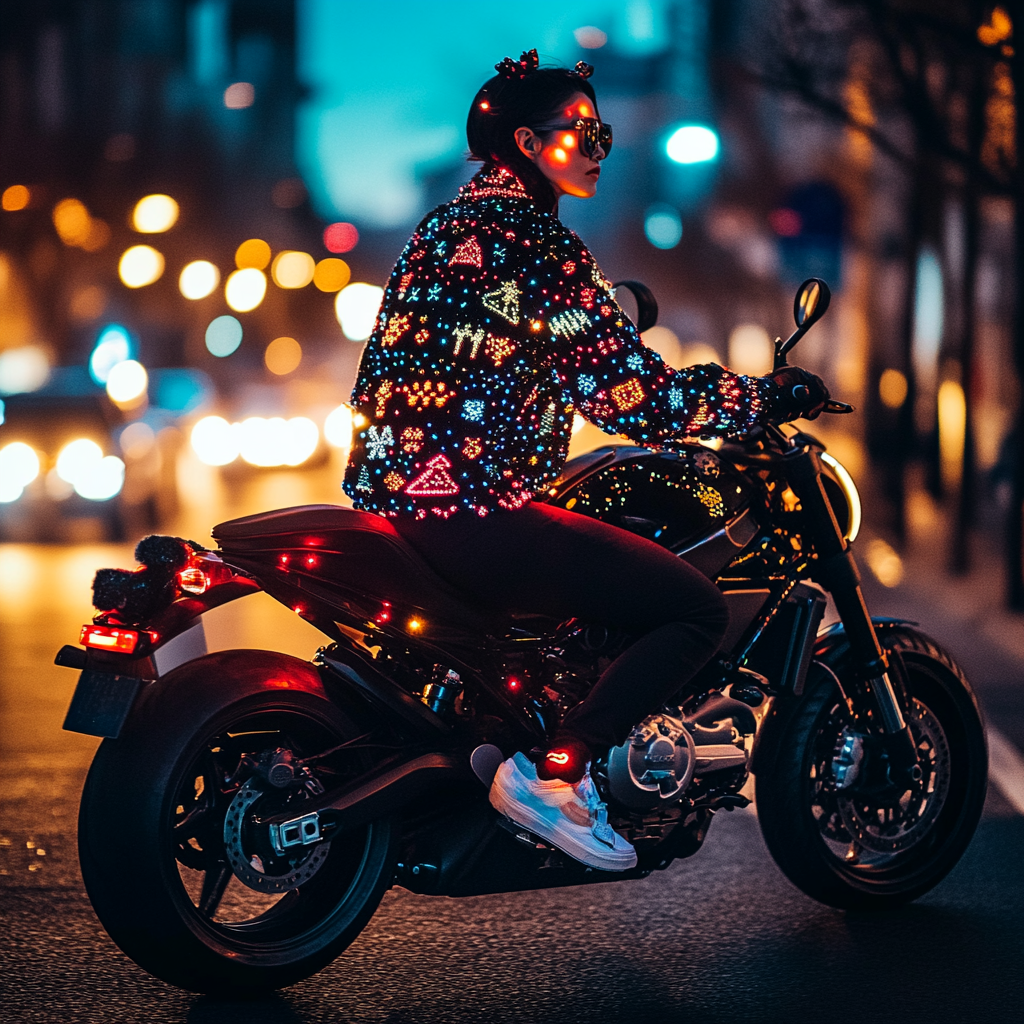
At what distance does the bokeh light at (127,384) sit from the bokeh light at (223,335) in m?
42.7

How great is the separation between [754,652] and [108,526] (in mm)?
13157

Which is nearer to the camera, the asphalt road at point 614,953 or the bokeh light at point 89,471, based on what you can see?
the asphalt road at point 614,953

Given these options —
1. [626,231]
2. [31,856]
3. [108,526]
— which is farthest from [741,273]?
[31,856]

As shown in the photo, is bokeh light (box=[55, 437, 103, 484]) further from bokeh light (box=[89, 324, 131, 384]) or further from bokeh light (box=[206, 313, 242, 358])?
bokeh light (box=[206, 313, 242, 358])

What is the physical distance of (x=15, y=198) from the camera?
36.8 meters

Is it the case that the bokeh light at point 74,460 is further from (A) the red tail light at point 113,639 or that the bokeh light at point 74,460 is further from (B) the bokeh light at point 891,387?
(A) the red tail light at point 113,639

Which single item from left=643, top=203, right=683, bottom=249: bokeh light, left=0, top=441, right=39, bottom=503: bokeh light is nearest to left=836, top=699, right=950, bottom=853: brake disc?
left=0, top=441, right=39, bottom=503: bokeh light

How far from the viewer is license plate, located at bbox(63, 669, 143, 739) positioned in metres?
4.22

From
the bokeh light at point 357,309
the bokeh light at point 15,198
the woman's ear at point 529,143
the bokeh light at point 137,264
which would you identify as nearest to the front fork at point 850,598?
the woman's ear at point 529,143

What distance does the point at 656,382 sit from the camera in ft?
14.7

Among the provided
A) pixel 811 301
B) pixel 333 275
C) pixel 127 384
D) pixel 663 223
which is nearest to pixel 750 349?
pixel 663 223

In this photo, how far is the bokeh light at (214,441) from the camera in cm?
2558

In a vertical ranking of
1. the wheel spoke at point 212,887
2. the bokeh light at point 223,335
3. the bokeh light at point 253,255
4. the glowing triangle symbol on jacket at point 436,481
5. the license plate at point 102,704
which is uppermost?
the glowing triangle symbol on jacket at point 436,481

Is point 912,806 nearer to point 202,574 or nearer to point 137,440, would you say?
point 202,574
